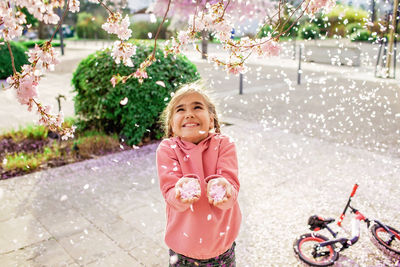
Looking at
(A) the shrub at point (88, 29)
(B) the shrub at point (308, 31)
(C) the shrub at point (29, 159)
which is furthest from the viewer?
(A) the shrub at point (88, 29)

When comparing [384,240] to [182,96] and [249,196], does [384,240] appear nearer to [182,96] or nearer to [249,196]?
[249,196]

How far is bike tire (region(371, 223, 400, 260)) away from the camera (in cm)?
306

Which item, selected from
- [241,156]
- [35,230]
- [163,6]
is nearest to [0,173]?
[35,230]

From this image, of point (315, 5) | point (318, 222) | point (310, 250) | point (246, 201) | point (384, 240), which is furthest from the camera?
point (246, 201)

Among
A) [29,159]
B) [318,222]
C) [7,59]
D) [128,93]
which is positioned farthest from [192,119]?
[7,59]

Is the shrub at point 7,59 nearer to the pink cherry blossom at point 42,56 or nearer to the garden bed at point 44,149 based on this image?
the garden bed at point 44,149

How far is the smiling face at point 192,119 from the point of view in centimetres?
193

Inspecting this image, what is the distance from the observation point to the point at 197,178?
68.1 inches

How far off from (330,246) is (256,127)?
13.2ft

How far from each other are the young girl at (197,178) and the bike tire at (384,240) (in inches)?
66.9

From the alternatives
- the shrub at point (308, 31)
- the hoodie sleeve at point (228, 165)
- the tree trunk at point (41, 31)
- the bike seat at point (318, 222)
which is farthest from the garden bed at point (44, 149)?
the tree trunk at point (41, 31)

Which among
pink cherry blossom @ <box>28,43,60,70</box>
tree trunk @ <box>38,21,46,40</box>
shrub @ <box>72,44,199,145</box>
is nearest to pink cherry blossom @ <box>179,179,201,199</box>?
pink cherry blossom @ <box>28,43,60,70</box>

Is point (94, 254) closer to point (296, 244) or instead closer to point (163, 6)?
point (296, 244)

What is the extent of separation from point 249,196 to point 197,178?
8.41ft
